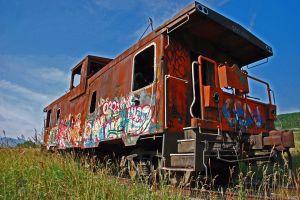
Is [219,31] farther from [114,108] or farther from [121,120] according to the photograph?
[114,108]

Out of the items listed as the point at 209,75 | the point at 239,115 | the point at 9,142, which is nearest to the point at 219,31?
the point at 209,75

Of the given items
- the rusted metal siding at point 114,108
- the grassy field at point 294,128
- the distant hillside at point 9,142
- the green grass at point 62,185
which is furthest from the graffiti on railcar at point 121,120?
the grassy field at point 294,128

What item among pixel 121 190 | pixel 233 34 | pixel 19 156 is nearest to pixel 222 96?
pixel 233 34

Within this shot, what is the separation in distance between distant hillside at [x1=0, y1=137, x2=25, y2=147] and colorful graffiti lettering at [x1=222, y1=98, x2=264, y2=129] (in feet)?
15.1

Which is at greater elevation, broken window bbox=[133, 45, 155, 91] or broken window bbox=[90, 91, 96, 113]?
broken window bbox=[133, 45, 155, 91]

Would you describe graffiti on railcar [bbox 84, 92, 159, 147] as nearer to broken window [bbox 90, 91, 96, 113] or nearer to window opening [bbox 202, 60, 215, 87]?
broken window [bbox 90, 91, 96, 113]

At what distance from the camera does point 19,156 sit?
19.7ft

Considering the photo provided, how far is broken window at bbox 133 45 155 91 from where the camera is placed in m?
6.75

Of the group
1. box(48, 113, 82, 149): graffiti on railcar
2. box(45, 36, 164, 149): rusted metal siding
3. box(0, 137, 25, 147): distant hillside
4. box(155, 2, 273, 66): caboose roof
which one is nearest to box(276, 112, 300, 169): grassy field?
box(155, 2, 273, 66): caboose roof

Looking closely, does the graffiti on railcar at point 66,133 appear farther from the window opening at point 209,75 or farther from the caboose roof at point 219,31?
the caboose roof at point 219,31

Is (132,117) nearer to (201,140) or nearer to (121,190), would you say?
(201,140)

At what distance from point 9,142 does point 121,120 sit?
8.81 feet

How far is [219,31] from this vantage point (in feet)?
20.6

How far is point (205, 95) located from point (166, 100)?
771 mm
